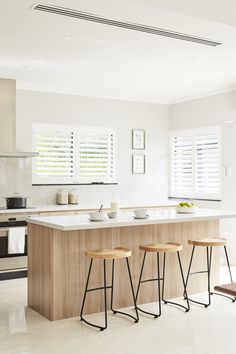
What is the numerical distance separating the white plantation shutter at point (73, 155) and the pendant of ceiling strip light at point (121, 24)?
3.08 m

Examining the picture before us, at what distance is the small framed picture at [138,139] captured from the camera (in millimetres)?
7723

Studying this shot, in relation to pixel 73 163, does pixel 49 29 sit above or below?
above

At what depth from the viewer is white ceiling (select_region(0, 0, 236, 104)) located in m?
3.64

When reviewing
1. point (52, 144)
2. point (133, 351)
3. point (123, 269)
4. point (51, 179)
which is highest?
point (52, 144)

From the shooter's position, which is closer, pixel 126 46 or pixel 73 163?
pixel 126 46

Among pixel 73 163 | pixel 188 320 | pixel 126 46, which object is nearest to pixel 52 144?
pixel 73 163

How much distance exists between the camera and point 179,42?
455cm

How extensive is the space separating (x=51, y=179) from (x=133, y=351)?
3.88 metres

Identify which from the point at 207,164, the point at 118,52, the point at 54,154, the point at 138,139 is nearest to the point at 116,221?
the point at 118,52

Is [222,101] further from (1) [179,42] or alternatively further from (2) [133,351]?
(2) [133,351]

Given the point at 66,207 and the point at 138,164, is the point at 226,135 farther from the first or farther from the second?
the point at 66,207

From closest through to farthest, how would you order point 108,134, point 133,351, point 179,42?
point 133,351 < point 179,42 < point 108,134

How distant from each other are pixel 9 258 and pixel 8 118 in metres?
1.86

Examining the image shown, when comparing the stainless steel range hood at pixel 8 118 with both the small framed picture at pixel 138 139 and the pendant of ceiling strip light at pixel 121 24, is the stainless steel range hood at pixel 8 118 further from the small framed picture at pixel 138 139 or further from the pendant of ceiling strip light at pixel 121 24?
the pendant of ceiling strip light at pixel 121 24
